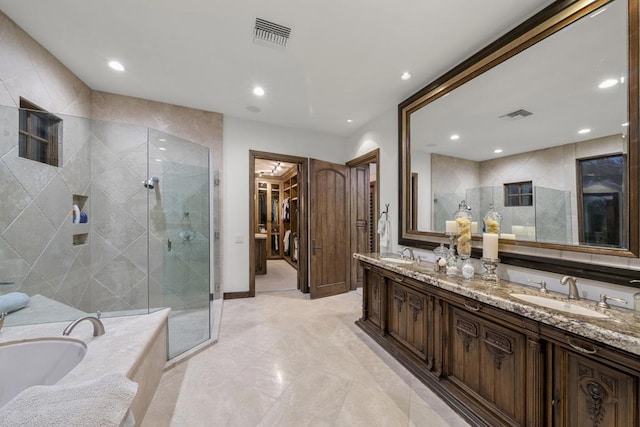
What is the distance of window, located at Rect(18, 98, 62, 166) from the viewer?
6.89 feet

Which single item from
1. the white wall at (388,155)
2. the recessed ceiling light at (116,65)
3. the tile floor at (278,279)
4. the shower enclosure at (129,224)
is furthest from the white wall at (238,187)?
the white wall at (388,155)

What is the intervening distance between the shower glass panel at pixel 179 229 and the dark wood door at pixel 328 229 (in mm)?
1625

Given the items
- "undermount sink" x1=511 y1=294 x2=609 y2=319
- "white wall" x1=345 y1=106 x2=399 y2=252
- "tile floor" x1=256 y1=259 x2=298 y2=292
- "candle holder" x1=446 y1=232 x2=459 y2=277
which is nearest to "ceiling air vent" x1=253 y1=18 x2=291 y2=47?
"white wall" x1=345 y1=106 x2=399 y2=252

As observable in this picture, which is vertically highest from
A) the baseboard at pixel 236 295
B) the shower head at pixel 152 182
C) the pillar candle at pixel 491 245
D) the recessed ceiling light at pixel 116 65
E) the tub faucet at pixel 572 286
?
the recessed ceiling light at pixel 116 65

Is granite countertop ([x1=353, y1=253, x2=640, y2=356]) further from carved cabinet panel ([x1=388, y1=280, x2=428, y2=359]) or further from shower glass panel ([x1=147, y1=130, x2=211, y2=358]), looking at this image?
shower glass panel ([x1=147, y1=130, x2=211, y2=358])

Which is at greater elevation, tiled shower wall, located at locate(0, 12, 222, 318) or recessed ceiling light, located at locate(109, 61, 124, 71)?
recessed ceiling light, located at locate(109, 61, 124, 71)

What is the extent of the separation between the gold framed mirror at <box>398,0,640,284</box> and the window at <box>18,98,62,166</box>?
397 centimetres

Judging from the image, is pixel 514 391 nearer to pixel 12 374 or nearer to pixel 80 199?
pixel 12 374

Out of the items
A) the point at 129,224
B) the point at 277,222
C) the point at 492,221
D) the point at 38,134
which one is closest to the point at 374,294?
the point at 492,221

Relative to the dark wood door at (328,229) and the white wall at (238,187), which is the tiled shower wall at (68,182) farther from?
the dark wood door at (328,229)

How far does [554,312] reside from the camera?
120cm

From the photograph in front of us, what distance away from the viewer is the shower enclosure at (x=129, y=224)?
7.99 feet

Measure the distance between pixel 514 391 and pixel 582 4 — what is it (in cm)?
241

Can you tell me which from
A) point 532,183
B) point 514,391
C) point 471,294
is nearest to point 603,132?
point 532,183
